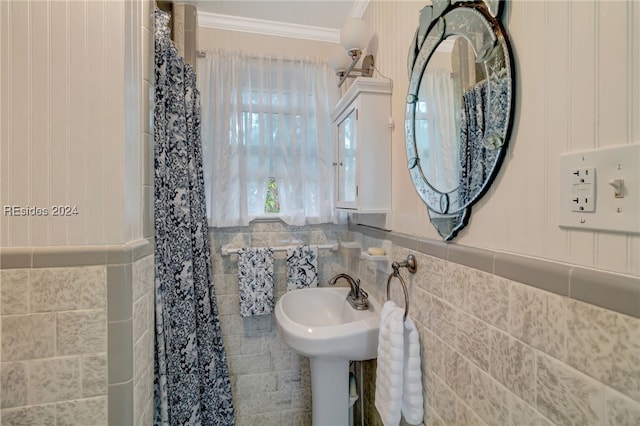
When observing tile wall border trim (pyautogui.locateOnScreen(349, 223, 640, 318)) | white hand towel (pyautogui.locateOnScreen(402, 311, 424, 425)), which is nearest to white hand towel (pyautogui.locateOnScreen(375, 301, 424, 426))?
white hand towel (pyautogui.locateOnScreen(402, 311, 424, 425))

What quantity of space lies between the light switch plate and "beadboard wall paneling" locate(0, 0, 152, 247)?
1055mm

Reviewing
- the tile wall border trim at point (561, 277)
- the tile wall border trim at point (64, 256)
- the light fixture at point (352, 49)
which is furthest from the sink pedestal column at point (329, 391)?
the light fixture at point (352, 49)

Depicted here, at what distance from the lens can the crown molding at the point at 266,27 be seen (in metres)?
1.84

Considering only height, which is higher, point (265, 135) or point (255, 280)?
point (265, 135)

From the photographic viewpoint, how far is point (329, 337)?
1217mm

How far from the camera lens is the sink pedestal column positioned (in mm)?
1491

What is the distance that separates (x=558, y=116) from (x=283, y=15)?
1.81m

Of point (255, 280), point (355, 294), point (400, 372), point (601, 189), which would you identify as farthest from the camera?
point (255, 280)

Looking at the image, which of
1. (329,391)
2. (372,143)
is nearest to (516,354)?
(372,143)

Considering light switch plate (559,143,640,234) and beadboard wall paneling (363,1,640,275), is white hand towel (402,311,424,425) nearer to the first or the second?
beadboard wall paneling (363,1,640,275)

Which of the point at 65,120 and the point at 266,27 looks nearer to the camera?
the point at 65,120

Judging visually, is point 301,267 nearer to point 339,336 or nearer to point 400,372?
point 339,336

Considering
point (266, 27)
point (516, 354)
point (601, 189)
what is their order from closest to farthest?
point (601, 189) < point (516, 354) < point (266, 27)

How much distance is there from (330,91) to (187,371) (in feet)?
6.11
